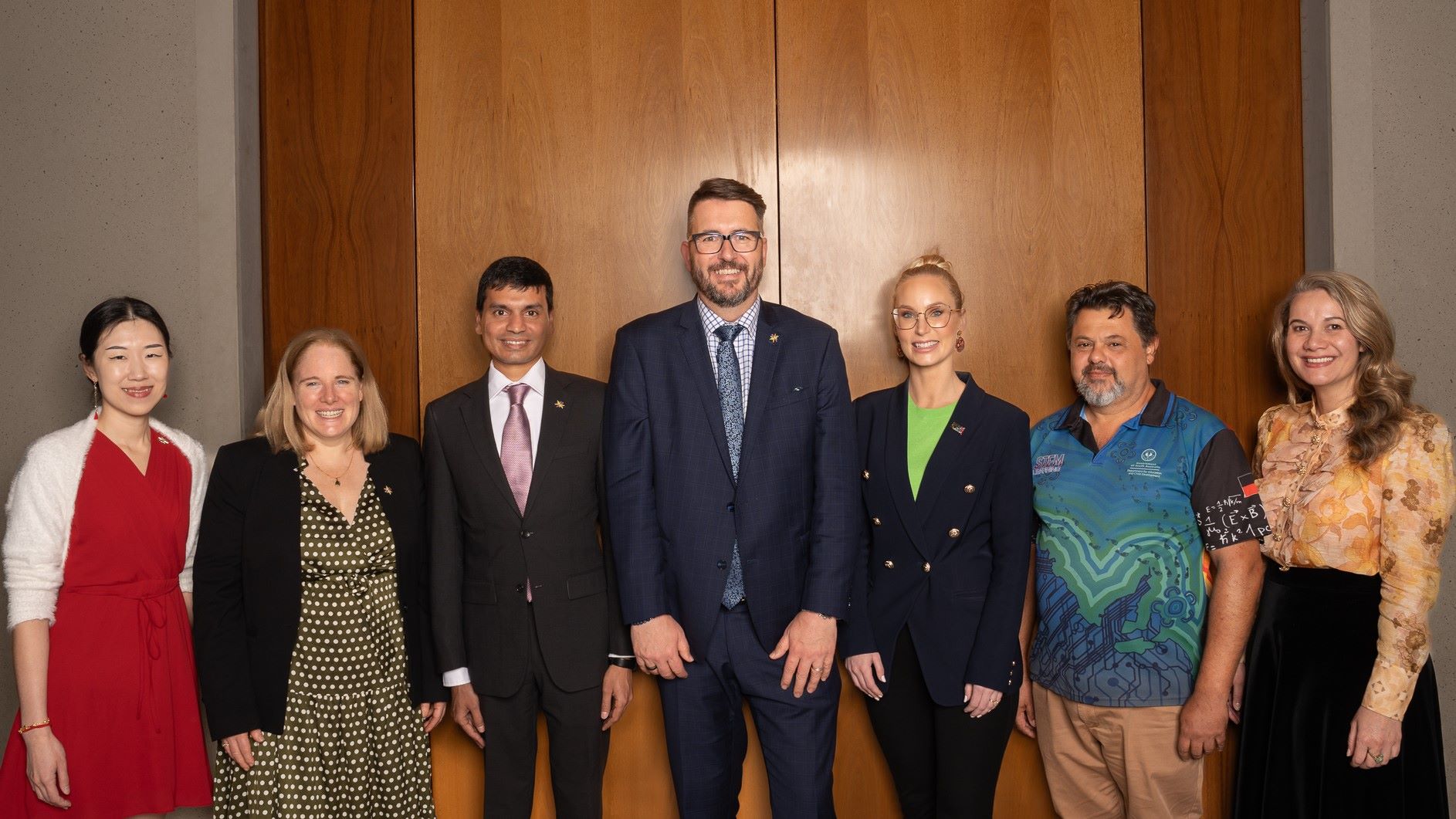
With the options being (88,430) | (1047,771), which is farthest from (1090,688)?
(88,430)

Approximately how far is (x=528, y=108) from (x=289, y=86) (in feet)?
2.67

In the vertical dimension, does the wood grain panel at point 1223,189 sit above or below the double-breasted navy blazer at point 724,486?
above

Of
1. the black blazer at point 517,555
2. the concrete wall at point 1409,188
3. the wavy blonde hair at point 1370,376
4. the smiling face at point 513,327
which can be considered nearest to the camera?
the wavy blonde hair at point 1370,376

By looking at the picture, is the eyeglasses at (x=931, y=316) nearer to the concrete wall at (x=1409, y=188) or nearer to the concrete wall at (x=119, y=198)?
the concrete wall at (x=1409, y=188)

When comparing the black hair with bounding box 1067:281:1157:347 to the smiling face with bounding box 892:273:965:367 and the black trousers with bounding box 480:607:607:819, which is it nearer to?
the smiling face with bounding box 892:273:965:367

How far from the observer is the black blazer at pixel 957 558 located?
2330 mm

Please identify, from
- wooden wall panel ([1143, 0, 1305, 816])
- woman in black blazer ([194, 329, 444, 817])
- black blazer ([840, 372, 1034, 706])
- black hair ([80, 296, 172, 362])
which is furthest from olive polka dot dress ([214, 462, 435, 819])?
wooden wall panel ([1143, 0, 1305, 816])

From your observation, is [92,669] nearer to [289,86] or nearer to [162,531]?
[162,531]

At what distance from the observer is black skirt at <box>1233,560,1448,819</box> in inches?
87.6

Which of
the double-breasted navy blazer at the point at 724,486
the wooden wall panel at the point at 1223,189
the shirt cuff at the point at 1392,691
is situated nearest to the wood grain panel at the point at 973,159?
the wooden wall panel at the point at 1223,189

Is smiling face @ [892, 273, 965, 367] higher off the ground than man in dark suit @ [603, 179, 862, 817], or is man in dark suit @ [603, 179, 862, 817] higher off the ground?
smiling face @ [892, 273, 965, 367]

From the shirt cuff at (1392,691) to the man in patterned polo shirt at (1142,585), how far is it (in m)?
0.30

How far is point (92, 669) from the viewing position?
2232 mm

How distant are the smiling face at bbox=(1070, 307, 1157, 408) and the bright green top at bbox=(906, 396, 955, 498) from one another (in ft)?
1.25
